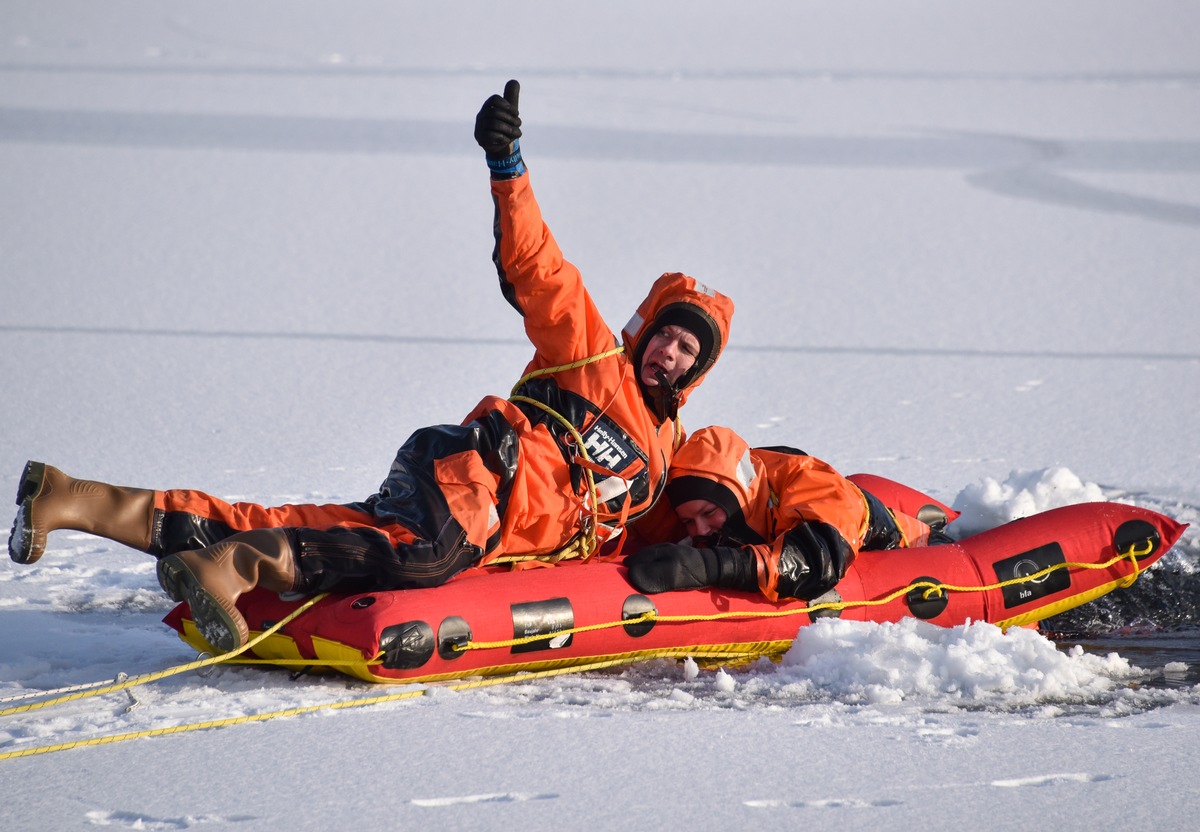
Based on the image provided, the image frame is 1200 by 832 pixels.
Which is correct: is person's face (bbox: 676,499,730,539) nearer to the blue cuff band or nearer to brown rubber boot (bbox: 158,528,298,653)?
the blue cuff band

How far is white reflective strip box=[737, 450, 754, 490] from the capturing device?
3.43 m

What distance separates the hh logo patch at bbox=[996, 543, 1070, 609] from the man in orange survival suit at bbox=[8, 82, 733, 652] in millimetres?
969

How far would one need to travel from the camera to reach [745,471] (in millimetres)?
3455

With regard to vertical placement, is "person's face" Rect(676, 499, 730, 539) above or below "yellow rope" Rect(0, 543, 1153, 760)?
above

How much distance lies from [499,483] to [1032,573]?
4.95 feet

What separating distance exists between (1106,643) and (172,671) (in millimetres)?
2413

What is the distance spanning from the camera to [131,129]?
9.03 metres

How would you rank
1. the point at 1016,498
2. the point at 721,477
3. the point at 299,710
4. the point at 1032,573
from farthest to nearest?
the point at 1016,498 → the point at 1032,573 → the point at 721,477 → the point at 299,710

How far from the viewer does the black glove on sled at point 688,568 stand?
3.16 meters

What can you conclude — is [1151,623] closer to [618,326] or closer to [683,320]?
[683,320]

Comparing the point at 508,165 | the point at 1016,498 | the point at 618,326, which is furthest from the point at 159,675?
the point at 618,326

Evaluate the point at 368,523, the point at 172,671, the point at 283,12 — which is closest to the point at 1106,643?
the point at 368,523

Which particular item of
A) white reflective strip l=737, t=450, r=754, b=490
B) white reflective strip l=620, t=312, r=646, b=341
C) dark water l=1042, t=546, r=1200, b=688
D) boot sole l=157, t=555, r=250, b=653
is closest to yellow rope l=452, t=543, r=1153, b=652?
dark water l=1042, t=546, r=1200, b=688

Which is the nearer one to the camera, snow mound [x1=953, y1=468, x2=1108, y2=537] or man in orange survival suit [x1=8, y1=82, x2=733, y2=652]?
man in orange survival suit [x1=8, y1=82, x2=733, y2=652]
